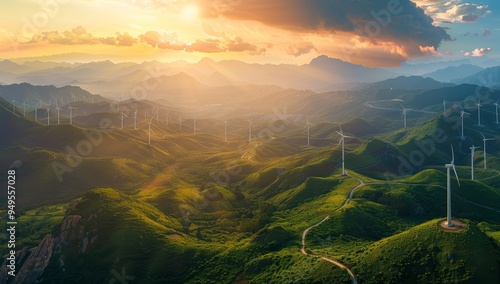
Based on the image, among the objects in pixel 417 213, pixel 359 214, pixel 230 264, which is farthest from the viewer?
pixel 417 213

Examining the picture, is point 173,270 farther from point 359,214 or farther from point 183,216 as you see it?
point 359,214

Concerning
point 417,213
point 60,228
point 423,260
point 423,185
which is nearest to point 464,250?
point 423,260

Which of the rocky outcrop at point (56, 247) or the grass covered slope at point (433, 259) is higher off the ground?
the grass covered slope at point (433, 259)

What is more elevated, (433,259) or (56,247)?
(433,259)

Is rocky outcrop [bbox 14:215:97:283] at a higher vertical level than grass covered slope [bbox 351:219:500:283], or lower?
lower

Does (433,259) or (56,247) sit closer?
(433,259)

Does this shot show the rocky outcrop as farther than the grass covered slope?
Yes

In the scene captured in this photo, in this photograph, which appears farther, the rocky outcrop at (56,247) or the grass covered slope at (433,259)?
the rocky outcrop at (56,247)

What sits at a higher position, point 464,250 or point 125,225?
point 464,250
